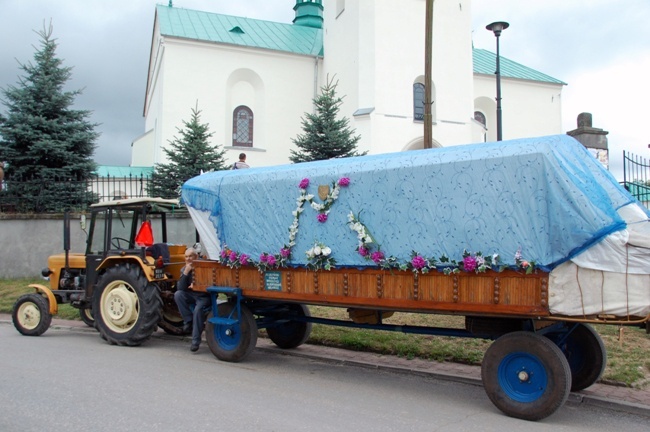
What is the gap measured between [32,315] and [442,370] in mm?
7169

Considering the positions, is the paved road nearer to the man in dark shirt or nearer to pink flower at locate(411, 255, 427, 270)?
the man in dark shirt

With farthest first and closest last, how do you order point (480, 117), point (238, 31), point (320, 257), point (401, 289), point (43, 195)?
1. point (480, 117)
2. point (238, 31)
3. point (43, 195)
4. point (320, 257)
5. point (401, 289)

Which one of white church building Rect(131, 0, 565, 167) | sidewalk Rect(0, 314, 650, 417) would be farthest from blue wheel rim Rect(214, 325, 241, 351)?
white church building Rect(131, 0, 565, 167)

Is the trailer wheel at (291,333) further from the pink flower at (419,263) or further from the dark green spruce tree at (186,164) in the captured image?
the dark green spruce tree at (186,164)

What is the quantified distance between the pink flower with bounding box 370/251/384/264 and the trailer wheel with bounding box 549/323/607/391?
2078 millimetres

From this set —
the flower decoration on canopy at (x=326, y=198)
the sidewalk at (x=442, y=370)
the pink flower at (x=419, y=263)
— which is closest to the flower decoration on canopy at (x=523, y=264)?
the pink flower at (x=419, y=263)

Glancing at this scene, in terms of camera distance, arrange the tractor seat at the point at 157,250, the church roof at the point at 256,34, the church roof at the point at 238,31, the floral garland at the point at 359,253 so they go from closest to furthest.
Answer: the floral garland at the point at 359,253 < the tractor seat at the point at 157,250 < the church roof at the point at 238,31 < the church roof at the point at 256,34

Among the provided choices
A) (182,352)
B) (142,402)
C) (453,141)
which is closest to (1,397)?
(142,402)

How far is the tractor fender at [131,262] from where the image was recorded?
29.8 feet

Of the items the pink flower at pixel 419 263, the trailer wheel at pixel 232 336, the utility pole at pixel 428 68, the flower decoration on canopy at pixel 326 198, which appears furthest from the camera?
the utility pole at pixel 428 68

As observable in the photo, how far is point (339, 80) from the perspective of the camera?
93.4 ft

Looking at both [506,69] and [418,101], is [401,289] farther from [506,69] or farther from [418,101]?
[506,69]

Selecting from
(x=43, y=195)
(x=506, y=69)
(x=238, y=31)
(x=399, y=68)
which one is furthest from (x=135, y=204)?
(x=506, y=69)

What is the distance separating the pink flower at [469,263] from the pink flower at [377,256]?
1.02 metres
